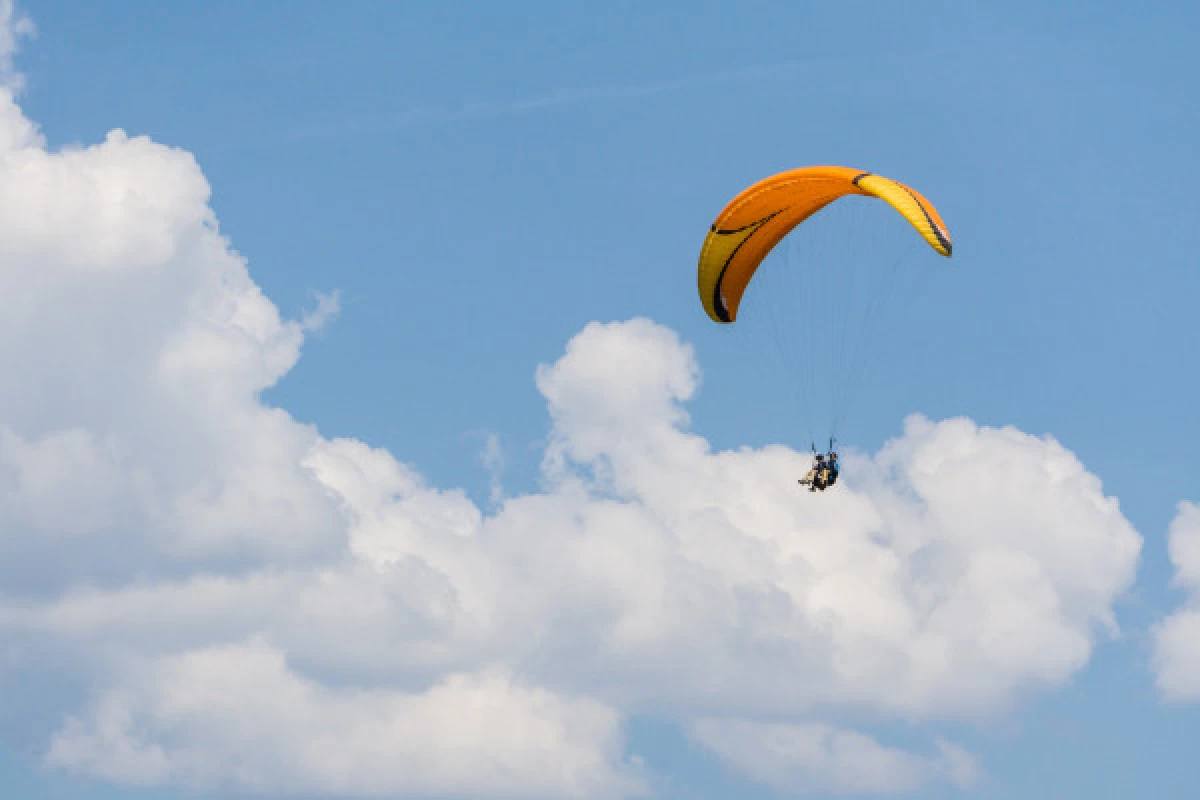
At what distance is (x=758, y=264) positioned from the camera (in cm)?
12025

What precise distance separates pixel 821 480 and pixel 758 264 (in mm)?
13491

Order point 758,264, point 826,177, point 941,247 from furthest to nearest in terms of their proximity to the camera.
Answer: point 758,264
point 826,177
point 941,247

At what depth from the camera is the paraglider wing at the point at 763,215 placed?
4291 inches

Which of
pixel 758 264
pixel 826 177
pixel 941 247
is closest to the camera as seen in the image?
pixel 941 247

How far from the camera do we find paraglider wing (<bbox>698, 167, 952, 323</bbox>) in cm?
10900

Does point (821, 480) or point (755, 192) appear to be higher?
point (755, 192)

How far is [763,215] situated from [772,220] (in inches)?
40.2

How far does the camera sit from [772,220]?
117312 mm

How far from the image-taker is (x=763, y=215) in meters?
116

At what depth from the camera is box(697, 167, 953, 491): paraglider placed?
10762cm

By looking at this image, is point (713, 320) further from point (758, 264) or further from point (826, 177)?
point (826, 177)

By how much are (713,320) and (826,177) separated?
11.8m

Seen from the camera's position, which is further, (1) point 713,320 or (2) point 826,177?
(1) point 713,320

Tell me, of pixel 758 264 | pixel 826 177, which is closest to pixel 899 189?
pixel 826 177
